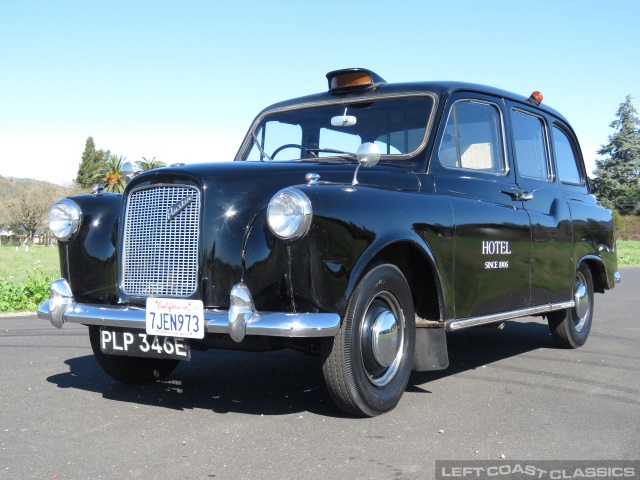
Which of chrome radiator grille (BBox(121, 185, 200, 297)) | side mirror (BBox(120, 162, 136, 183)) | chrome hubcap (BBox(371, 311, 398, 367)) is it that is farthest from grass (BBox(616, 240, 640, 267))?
chrome radiator grille (BBox(121, 185, 200, 297))

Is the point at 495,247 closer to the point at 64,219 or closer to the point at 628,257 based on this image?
the point at 64,219

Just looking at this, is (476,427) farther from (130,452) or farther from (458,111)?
(458,111)

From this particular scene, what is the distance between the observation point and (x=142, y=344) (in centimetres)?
406

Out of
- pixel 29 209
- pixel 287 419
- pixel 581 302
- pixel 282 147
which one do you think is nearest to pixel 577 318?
pixel 581 302

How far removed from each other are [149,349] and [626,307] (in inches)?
326

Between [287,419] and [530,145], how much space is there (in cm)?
338

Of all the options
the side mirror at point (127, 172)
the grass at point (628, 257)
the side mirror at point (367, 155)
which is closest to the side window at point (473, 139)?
the side mirror at point (367, 155)

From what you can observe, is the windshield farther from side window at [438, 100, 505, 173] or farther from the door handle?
the door handle

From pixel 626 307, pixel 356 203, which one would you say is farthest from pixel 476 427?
pixel 626 307

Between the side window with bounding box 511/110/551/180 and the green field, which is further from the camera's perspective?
the green field

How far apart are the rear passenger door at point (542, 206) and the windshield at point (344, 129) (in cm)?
114

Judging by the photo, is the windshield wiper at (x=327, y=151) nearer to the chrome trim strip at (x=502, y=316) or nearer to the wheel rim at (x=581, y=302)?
the chrome trim strip at (x=502, y=316)

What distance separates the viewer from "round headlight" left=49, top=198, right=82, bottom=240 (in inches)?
183

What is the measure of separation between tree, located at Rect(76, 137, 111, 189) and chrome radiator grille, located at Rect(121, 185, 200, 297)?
87.3 metres
